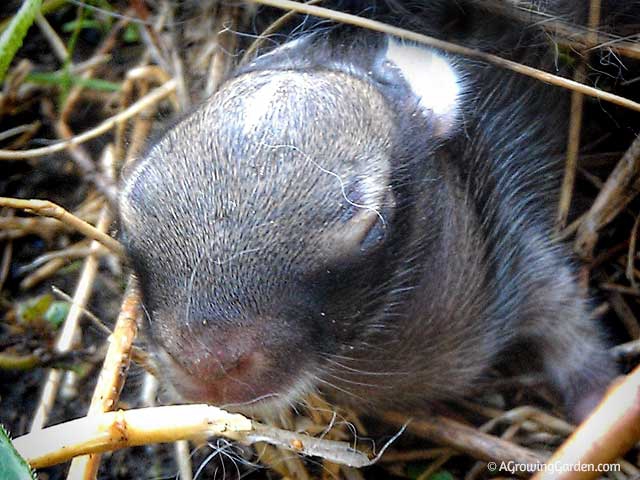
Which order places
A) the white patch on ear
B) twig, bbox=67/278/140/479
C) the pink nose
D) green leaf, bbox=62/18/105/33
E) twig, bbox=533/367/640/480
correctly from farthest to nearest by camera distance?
1. green leaf, bbox=62/18/105/33
2. the white patch on ear
3. twig, bbox=67/278/140/479
4. the pink nose
5. twig, bbox=533/367/640/480

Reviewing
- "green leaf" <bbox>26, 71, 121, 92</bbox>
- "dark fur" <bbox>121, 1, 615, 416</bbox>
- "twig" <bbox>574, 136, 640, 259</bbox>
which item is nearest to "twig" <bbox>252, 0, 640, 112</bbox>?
"dark fur" <bbox>121, 1, 615, 416</bbox>

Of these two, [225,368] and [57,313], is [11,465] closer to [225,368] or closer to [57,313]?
[225,368]

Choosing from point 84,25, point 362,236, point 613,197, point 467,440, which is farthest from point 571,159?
point 84,25

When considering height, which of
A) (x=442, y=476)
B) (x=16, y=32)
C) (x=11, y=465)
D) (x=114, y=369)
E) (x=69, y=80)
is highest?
(x=16, y=32)

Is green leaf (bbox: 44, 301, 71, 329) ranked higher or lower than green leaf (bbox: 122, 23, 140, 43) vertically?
lower

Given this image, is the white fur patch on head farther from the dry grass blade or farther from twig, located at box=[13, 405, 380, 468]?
the dry grass blade

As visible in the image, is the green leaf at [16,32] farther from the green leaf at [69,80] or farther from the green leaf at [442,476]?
the green leaf at [442,476]


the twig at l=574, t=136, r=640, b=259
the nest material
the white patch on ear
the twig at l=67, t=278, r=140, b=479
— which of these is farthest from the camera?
the twig at l=574, t=136, r=640, b=259
